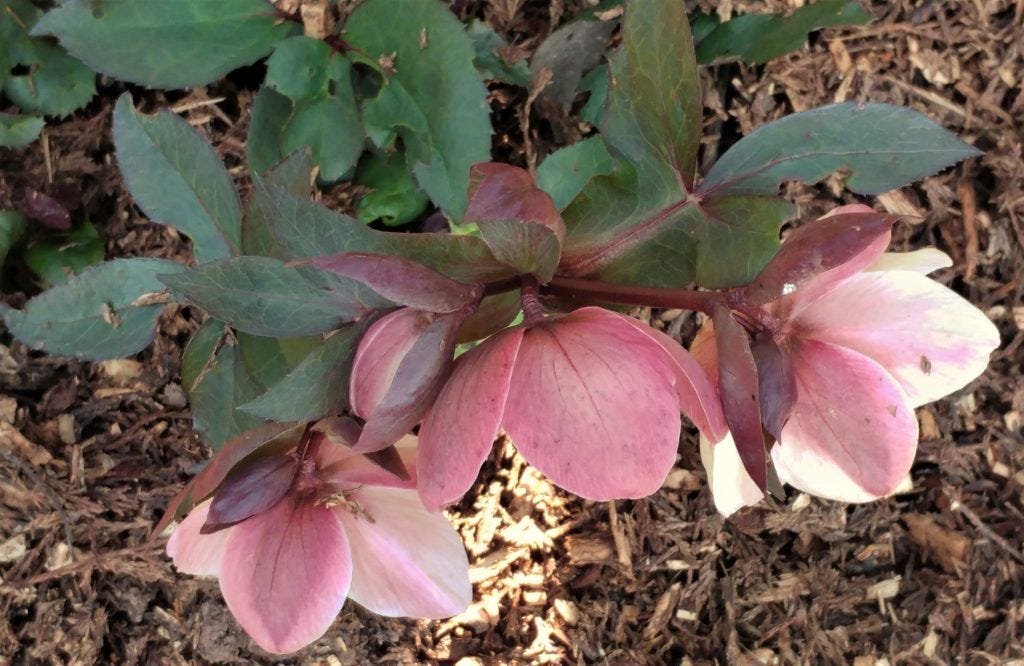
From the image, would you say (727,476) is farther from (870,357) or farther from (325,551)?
(325,551)

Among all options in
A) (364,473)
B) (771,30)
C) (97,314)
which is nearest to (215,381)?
(97,314)

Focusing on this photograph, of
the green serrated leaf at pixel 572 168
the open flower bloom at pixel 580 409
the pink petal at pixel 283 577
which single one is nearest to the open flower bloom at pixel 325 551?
the pink petal at pixel 283 577

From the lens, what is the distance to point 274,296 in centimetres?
59

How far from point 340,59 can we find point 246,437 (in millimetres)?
459

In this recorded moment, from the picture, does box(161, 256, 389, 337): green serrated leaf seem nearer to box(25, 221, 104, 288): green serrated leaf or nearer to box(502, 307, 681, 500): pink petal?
box(502, 307, 681, 500): pink petal

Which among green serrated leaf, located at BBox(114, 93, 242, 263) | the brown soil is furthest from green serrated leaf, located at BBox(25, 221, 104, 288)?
green serrated leaf, located at BBox(114, 93, 242, 263)

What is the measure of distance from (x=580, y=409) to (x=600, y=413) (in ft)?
0.04

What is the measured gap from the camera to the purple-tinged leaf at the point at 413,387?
48 centimetres

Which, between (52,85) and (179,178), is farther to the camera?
(52,85)

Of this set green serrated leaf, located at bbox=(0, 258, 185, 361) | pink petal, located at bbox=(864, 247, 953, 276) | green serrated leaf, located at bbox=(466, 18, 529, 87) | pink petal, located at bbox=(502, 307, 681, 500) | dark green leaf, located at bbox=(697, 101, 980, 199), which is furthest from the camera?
green serrated leaf, located at bbox=(466, 18, 529, 87)

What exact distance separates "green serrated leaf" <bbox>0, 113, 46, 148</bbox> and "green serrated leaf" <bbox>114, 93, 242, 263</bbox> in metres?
0.25

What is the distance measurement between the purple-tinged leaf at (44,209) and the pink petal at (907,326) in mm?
788

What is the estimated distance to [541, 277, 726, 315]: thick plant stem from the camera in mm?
523

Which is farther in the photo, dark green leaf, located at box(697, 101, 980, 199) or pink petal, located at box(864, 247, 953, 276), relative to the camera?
dark green leaf, located at box(697, 101, 980, 199)
